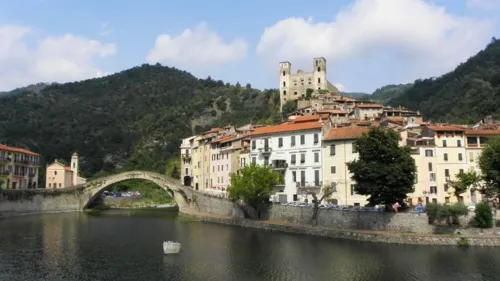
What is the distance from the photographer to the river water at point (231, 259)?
29188 mm

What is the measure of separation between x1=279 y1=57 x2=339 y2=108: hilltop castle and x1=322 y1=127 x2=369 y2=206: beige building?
71.3 m

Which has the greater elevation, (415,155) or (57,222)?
(415,155)

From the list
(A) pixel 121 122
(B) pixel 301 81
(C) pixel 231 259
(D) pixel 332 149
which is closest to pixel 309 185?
(D) pixel 332 149

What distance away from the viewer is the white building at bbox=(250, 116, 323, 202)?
5397cm

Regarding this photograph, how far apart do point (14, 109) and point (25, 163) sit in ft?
306

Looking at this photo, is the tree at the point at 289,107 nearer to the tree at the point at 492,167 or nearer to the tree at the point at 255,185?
the tree at the point at 255,185

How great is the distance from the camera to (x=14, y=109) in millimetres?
164125

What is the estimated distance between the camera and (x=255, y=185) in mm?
52125

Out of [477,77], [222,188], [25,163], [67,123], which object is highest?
[477,77]

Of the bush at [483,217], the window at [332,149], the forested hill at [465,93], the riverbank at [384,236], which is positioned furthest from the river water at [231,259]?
the forested hill at [465,93]

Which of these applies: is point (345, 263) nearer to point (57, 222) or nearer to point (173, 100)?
point (57, 222)

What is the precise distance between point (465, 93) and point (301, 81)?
153ft

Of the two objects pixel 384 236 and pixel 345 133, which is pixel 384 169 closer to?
pixel 384 236

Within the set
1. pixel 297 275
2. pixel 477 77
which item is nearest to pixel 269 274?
pixel 297 275
